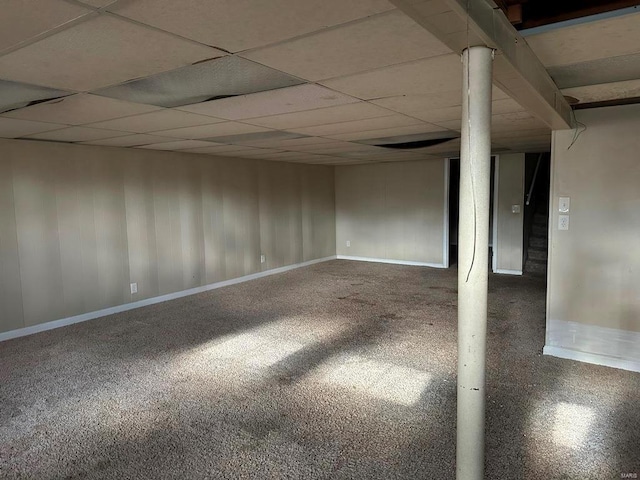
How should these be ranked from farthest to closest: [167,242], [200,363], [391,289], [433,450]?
1. [391,289]
2. [167,242]
3. [200,363]
4. [433,450]

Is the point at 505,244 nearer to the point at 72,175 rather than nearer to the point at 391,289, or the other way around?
the point at 391,289

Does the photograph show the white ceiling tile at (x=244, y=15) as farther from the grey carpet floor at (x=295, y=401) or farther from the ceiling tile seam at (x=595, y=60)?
the grey carpet floor at (x=295, y=401)

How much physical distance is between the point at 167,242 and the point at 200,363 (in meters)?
2.52

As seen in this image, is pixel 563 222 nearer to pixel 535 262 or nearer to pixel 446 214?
pixel 446 214

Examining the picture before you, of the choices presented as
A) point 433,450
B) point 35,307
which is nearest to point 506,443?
point 433,450

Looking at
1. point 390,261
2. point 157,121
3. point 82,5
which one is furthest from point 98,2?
point 390,261

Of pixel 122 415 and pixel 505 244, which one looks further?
pixel 505 244

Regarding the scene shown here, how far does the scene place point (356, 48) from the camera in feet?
5.95

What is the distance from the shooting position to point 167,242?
18.4 feet

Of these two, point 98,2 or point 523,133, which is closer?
point 98,2

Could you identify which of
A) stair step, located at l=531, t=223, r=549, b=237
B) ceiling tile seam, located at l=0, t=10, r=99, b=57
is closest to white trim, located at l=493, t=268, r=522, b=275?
stair step, located at l=531, t=223, r=549, b=237

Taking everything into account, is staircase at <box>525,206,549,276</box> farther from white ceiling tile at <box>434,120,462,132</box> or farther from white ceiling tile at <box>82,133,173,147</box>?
white ceiling tile at <box>82,133,173,147</box>

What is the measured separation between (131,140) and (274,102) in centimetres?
232

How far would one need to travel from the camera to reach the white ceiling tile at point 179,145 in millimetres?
4665
